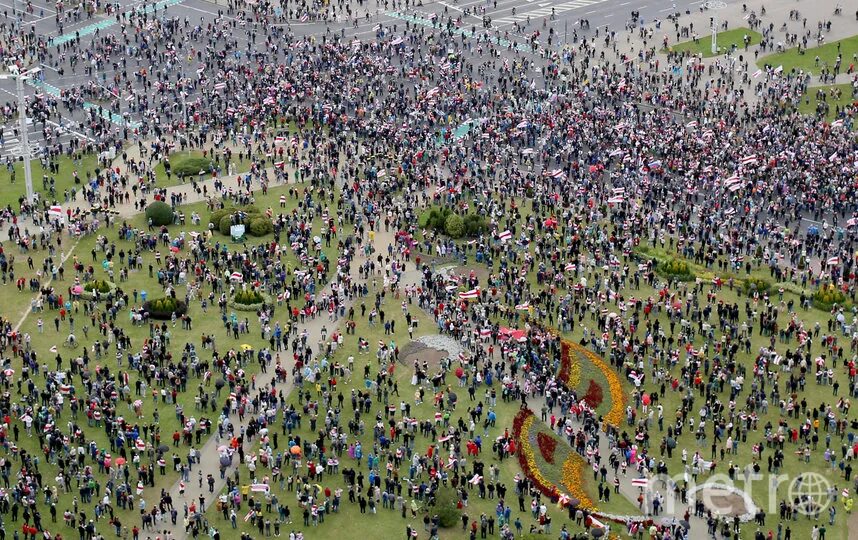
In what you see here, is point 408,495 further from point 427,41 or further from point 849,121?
point 427,41

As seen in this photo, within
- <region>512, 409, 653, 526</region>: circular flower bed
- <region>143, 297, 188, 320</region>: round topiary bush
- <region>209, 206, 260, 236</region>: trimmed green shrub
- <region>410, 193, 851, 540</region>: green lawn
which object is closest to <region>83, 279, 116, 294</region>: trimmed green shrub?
<region>143, 297, 188, 320</region>: round topiary bush

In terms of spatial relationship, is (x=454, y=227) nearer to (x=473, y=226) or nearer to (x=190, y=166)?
(x=473, y=226)

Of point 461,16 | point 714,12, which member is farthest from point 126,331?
point 714,12

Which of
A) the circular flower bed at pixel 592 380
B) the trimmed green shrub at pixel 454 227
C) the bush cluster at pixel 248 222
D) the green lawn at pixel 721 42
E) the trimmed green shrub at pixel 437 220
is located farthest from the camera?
the green lawn at pixel 721 42

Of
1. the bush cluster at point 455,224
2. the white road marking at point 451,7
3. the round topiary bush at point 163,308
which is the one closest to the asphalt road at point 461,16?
the white road marking at point 451,7

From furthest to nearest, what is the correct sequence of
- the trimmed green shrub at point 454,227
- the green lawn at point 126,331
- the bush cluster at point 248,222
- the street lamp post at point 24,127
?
the street lamp post at point 24,127 → the bush cluster at point 248,222 → the trimmed green shrub at point 454,227 → the green lawn at point 126,331

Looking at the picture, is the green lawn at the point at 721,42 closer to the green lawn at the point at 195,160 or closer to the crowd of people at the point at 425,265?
the crowd of people at the point at 425,265
